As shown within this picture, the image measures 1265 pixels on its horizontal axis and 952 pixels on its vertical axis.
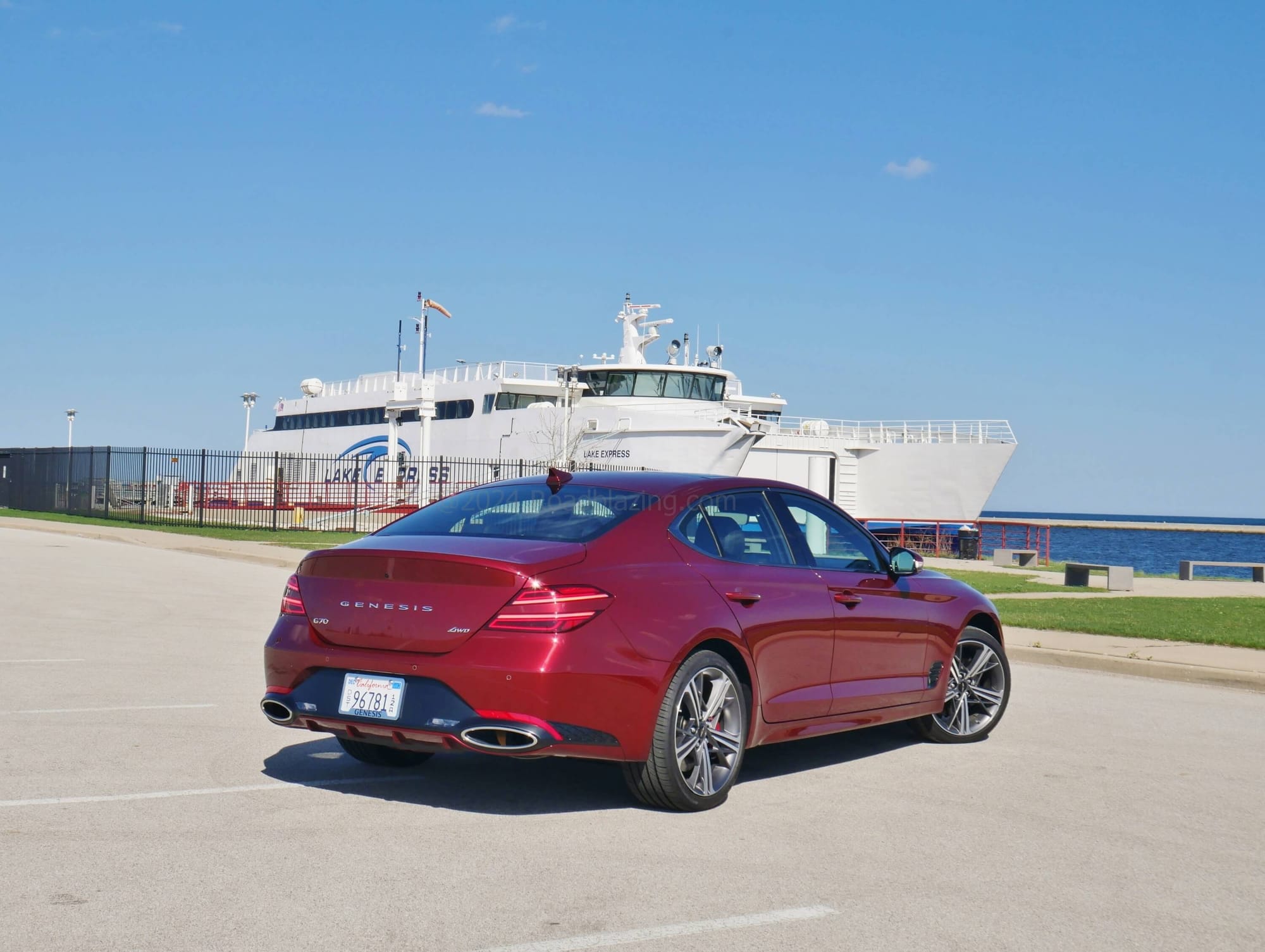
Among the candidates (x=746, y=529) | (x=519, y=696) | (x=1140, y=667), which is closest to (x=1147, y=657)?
(x=1140, y=667)

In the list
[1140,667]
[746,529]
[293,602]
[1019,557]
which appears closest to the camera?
[293,602]

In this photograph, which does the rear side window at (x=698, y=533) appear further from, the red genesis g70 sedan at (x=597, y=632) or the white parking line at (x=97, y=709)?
the white parking line at (x=97, y=709)

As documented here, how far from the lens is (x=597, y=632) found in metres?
5.34

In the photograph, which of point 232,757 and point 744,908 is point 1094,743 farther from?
point 232,757

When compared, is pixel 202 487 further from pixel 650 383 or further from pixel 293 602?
pixel 293 602

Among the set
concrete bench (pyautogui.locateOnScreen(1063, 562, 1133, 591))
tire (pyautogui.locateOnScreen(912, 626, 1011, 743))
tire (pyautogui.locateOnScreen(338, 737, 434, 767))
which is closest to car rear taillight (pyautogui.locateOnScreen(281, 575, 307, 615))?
tire (pyautogui.locateOnScreen(338, 737, 434, 767))

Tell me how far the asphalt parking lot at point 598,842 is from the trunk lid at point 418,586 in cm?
76

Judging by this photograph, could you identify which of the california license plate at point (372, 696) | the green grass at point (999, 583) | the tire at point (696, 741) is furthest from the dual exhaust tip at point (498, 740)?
the green grass at point (999, 583)

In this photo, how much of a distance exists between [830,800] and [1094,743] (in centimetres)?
248

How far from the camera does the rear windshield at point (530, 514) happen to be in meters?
5.91

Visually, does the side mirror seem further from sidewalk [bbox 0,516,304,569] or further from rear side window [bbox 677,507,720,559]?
sidewalk [bbox 0,516,304,569]

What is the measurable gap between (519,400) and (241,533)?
18735 mm

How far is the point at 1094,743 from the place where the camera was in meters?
7.79

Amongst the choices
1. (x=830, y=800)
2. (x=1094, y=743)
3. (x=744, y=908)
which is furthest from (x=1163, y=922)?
(x=1094, y=743)
